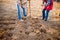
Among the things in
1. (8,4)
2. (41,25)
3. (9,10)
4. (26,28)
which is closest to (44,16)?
(41,25)

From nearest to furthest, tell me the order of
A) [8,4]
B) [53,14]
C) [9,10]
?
[53,14]
[9,10]
[8,4]

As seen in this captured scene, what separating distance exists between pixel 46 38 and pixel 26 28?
0.71 metres

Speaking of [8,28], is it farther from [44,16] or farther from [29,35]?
[44,16]

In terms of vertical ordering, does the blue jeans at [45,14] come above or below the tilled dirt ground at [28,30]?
above

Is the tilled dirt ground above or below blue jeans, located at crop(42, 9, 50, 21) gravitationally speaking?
below

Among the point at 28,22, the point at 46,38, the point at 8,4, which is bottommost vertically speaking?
the point at 46,38

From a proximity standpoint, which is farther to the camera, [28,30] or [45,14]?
[45,14]

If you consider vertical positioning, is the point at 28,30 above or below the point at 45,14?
below

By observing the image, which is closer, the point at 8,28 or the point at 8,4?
the point at 8,28

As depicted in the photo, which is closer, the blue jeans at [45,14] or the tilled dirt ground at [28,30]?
the tilled dirt ground at [28,30]

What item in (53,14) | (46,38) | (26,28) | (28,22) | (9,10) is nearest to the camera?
(46,38)

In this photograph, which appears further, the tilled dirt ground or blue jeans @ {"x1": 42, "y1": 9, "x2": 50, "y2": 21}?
blue jeans @ {"x1": 42, "y1": 9, "x2": 50, "y2": 21}

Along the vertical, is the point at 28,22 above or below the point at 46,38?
above

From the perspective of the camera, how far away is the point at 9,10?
17.7 feet
